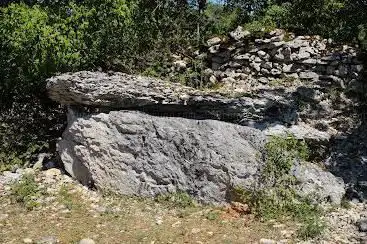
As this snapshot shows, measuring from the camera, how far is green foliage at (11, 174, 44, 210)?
7.13 metres

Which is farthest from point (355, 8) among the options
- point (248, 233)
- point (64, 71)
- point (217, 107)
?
point (64, 71)

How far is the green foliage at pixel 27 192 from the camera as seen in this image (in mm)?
7133

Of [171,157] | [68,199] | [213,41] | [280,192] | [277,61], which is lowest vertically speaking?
[68,199]

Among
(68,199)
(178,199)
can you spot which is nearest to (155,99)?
(178,199)

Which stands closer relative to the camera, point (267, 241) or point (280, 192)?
point (267, 241)

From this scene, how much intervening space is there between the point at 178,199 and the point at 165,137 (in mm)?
1021

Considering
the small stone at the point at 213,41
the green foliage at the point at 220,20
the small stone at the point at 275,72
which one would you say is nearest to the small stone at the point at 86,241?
the small stone at the point at 275,72

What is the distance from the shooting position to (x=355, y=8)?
8.57 meters

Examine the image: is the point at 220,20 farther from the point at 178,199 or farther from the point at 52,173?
the point at 52,173

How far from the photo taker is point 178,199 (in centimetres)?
712

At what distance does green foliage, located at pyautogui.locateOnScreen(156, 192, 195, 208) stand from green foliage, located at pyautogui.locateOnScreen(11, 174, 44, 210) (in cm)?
192

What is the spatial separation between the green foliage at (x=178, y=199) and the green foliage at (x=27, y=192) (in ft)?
6.31

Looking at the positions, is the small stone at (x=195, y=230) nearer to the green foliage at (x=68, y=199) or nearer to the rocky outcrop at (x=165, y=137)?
the rocky outcrop at (x=165, y=137)

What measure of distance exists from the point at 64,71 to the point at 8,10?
5.87 feet
